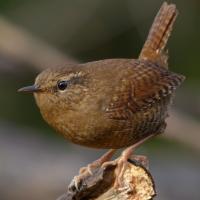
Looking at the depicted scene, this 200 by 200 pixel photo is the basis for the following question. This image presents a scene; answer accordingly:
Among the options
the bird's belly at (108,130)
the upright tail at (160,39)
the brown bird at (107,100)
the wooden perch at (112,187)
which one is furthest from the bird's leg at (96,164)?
the upright tail at (160,39)

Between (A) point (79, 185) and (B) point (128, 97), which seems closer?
(A) point (79, 185)

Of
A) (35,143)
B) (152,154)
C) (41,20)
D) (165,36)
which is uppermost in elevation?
(165,36)

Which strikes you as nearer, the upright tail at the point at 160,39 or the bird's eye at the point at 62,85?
the bird's eye at the point at 62,85

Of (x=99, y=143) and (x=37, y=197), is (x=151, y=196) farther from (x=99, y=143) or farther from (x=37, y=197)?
(x=37, y=197)

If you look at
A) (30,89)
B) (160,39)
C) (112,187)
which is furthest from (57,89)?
(160,39)

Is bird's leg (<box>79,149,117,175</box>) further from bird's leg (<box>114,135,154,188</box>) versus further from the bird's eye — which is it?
the bird's eye

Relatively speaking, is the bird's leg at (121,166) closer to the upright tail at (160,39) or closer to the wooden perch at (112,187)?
the wooden perch at (112,187)

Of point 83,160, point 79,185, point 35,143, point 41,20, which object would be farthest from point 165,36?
point 41,20

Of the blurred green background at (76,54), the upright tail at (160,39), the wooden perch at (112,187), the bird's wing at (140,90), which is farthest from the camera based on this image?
the blurred green background at (76,54)
